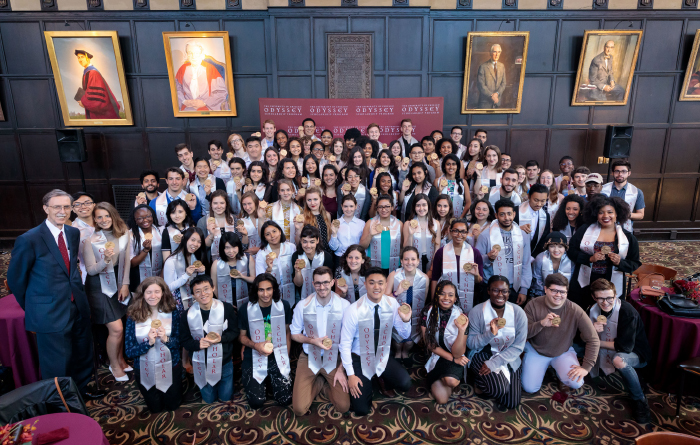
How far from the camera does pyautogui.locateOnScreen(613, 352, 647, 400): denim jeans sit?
3.44 m

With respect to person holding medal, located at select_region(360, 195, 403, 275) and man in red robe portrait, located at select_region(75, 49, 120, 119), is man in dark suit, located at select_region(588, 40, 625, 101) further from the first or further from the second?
man in red robe portrait, located at select_region(75, 49, 120, 119)

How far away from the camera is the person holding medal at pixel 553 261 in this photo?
13.7ft

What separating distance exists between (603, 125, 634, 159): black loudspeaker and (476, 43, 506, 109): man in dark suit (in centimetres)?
218

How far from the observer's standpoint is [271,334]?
12.3 feet

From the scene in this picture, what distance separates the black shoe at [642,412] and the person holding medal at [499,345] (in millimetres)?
989

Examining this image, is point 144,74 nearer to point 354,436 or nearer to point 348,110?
point 348,110

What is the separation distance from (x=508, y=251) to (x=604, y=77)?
618 cm

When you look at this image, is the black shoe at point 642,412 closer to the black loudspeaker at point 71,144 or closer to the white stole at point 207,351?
the white stole at point 207,351

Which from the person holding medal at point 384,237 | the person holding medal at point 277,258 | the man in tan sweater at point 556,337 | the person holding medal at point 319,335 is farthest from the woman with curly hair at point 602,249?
the person holding medal at point 277,258

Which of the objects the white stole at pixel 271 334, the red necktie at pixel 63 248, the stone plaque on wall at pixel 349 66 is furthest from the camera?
the stone plaque on wall at pixel 349 66

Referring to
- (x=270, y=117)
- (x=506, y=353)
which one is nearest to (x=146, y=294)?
(x=506, y=353)

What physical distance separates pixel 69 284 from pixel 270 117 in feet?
16.3

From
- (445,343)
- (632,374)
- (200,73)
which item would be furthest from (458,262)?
(200,73)

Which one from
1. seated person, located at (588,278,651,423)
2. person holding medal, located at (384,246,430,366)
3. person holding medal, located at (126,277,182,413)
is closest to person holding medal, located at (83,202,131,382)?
person holding medal, located at (126,277,182,413)
